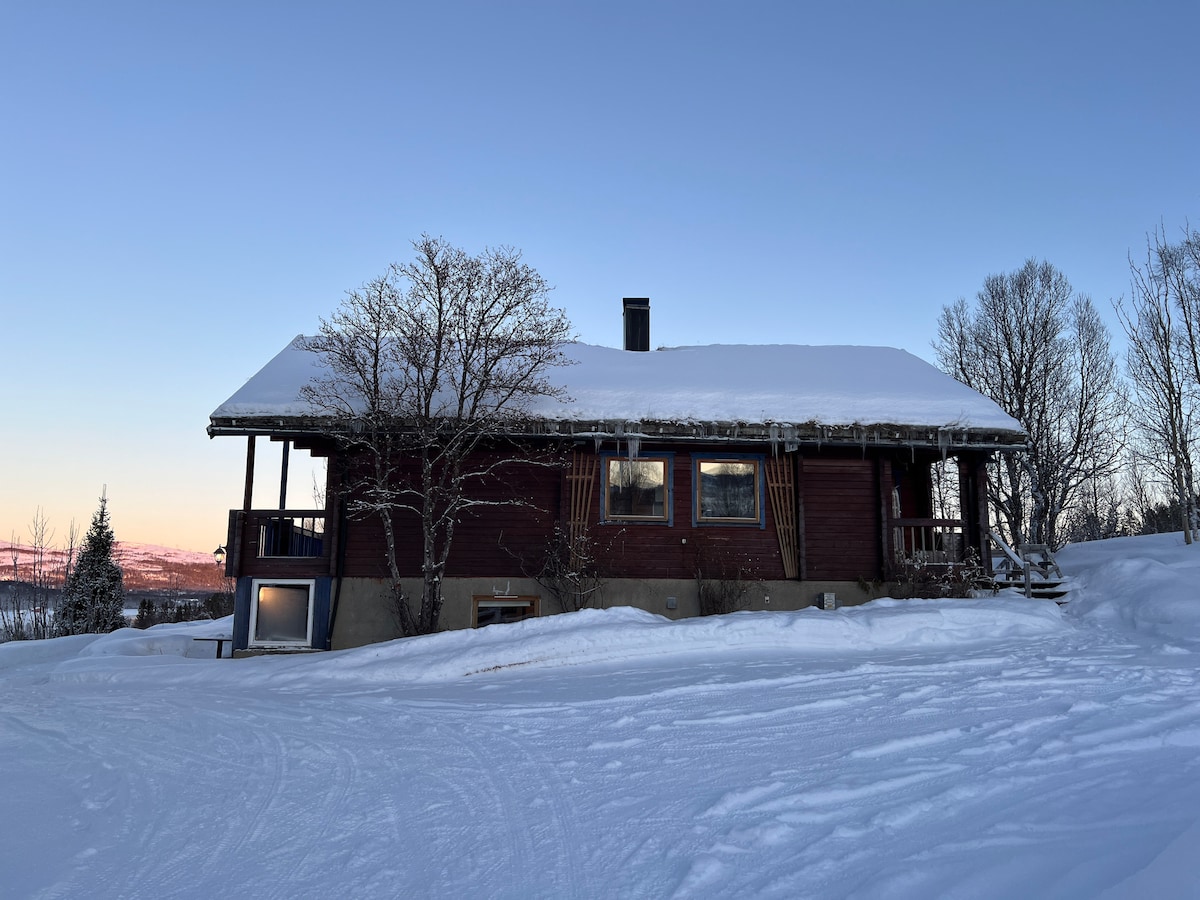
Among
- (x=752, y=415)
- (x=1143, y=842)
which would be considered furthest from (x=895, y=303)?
(x=1143, y=842)

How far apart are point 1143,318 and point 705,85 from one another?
13.2 metres

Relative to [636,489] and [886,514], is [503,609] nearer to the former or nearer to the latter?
[636,489]

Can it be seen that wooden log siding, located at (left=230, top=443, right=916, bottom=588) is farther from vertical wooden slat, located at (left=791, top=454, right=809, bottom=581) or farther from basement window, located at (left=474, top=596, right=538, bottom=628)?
basement window, located at (left=474, top=596, right=538, bottom=628)

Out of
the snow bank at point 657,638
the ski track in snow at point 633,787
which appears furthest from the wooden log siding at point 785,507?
the ski track in snow at point 633,787

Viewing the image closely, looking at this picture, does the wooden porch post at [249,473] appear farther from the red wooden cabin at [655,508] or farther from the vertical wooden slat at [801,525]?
the vertical wooden slat at [801,525]

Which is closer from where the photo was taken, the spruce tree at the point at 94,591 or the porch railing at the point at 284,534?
the porch railing at the point at 284,534

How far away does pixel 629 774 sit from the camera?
4633 mm

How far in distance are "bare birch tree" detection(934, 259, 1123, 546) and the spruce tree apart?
2675cm

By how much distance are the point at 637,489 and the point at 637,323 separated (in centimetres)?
541

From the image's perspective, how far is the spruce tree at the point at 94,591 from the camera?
25047 millimetres

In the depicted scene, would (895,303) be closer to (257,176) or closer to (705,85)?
(705,85)

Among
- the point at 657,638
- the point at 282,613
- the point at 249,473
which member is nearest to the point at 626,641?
the point at 657,638

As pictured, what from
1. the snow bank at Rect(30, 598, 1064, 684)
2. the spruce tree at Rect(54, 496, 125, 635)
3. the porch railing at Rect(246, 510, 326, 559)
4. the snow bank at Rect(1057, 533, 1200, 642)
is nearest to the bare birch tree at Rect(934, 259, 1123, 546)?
the snow bank at Rect(1057, 533, 1200, 642)

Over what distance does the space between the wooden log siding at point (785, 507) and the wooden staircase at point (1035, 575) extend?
3.31 meters
